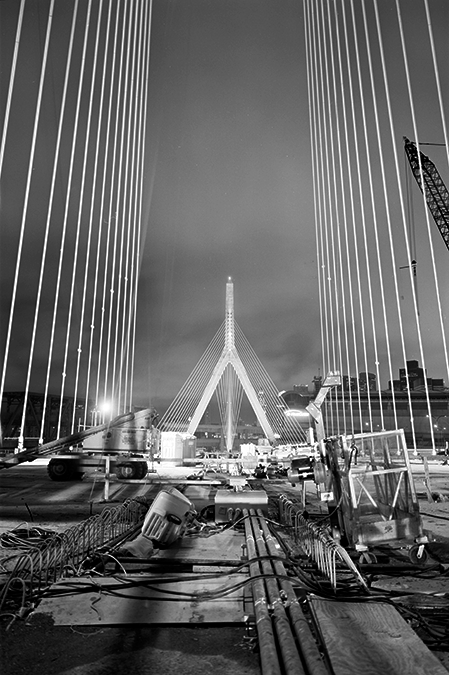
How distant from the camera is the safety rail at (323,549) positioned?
4.66 meters

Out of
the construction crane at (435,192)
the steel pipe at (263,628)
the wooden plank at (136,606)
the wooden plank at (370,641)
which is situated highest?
the construction crane at (435,192)

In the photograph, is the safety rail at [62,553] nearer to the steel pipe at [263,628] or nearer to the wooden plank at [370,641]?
the steel pipe at [263,628]

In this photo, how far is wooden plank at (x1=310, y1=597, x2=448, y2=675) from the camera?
9.10 ft

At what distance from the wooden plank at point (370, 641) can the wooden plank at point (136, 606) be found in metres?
0.89

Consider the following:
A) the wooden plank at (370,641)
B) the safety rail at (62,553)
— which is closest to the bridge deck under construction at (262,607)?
the wooden plank at (370,641)

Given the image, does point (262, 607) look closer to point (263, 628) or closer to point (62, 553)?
point (263, 628)

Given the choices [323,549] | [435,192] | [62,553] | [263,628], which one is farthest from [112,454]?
[435,192]

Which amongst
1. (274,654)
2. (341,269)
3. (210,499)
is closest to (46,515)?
(210,499)

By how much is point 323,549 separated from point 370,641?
2.15 meters

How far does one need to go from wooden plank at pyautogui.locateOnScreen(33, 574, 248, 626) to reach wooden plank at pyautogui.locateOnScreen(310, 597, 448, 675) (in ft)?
2.92

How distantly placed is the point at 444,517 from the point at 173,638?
8.58m

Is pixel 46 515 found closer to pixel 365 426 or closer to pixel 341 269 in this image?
pixel 341 269

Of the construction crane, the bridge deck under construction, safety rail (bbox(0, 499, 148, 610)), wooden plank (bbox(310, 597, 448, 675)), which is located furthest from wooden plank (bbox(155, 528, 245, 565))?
the construction crane

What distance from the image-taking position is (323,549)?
5297mm
